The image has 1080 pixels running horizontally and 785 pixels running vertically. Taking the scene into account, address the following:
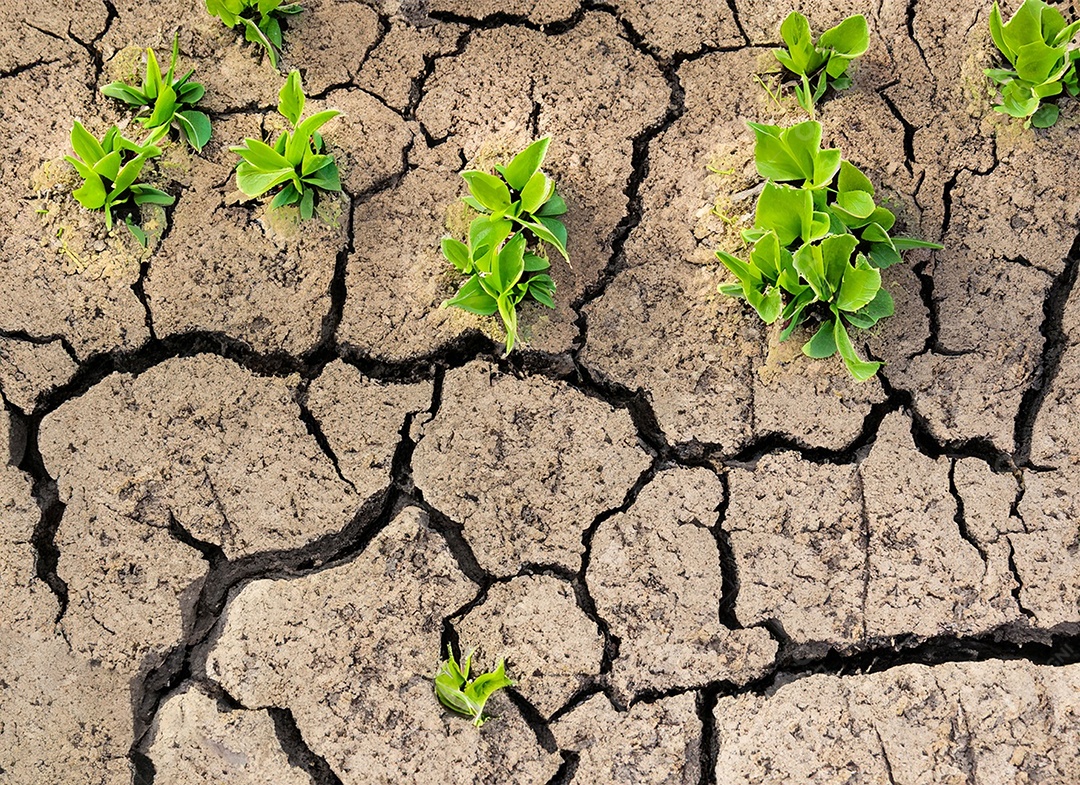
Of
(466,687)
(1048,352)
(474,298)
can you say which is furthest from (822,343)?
(466,687)

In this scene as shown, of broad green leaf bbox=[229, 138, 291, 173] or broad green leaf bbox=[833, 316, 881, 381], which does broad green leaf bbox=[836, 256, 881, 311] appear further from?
broad green leaf bbox=[229, 138, 291, 173]

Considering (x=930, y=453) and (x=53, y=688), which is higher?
(x=930, y=453)

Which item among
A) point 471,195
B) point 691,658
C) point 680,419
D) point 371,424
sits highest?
point 471,195

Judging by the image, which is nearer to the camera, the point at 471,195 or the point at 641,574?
the point at 641,574

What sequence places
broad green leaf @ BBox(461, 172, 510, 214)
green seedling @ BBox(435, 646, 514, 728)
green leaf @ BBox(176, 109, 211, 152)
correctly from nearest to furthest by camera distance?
green seedling @ BBox(435, 646, 514, 728)
broad green leaf @ BBox(461, 172, 510, 214)
green leaf @ BBox(176, 109, 211, 152)

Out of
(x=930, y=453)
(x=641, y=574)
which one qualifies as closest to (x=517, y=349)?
(x=641, y=574)

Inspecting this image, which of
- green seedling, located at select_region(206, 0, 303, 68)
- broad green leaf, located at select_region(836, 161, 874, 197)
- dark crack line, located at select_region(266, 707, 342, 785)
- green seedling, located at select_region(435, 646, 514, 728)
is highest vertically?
green seedling, located at select_region(206, 0, 303, 68)

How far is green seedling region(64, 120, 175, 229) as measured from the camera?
2.24 m

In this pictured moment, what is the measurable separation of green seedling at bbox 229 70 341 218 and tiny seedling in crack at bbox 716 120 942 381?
3.20 feet

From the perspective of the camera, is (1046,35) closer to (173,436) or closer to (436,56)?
(436,56)

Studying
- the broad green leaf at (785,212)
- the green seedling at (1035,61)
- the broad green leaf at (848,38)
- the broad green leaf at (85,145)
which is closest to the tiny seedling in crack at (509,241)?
the broad green leaf at (785,212)

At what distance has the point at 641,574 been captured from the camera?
2211 mm

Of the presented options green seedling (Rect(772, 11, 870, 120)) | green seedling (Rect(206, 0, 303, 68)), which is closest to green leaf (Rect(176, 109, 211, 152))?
green seedling (Rect(206, 0, 303, 68))

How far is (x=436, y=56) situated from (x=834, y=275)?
114 cm
